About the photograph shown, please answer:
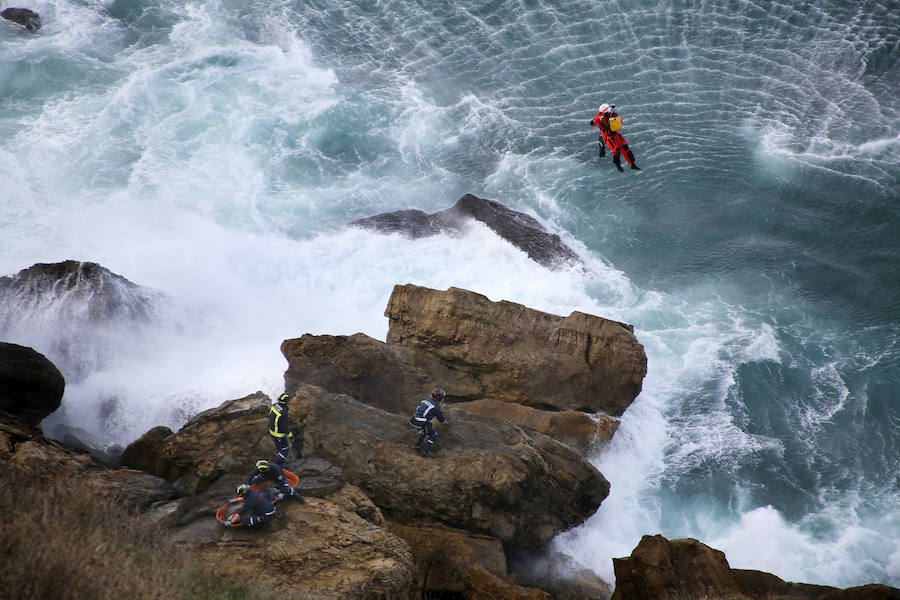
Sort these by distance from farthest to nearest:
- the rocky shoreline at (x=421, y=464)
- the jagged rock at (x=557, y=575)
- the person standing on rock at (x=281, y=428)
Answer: the jagged rock at (x=557, y=575)
the person standing on rock at (x=281, y=428)
the rocky shoreline at (x=421, y=464)

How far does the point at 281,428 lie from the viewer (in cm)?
1639

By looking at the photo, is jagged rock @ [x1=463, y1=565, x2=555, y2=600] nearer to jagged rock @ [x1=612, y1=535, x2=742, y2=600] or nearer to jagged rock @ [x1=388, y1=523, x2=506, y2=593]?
jagged rock @ [x1=388, y1=523, x2=506, y2=593]

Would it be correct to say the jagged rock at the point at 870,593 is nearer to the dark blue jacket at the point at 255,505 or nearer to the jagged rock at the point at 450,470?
the jagged rock at the point at 450,470

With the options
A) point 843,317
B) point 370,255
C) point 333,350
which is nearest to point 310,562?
point 333,350

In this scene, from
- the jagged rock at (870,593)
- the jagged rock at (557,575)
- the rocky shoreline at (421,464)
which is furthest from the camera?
the jagged rock at (557,575)

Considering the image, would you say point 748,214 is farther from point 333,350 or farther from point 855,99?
point 333,350

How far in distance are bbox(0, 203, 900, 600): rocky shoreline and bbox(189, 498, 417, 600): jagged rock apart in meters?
0.03

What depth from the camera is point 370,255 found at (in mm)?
30594

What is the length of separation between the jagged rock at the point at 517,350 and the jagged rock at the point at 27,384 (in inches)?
381

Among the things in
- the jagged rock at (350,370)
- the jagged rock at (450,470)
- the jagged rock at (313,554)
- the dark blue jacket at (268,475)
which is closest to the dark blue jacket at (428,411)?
the jagged rock at (450,470)

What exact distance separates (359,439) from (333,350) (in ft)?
13.9

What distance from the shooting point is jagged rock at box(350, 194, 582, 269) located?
100ft

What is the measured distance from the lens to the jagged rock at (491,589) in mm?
15078

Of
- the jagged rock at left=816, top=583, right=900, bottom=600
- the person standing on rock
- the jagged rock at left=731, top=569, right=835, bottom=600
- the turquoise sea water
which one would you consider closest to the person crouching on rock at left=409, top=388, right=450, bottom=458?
the person standing on rock
